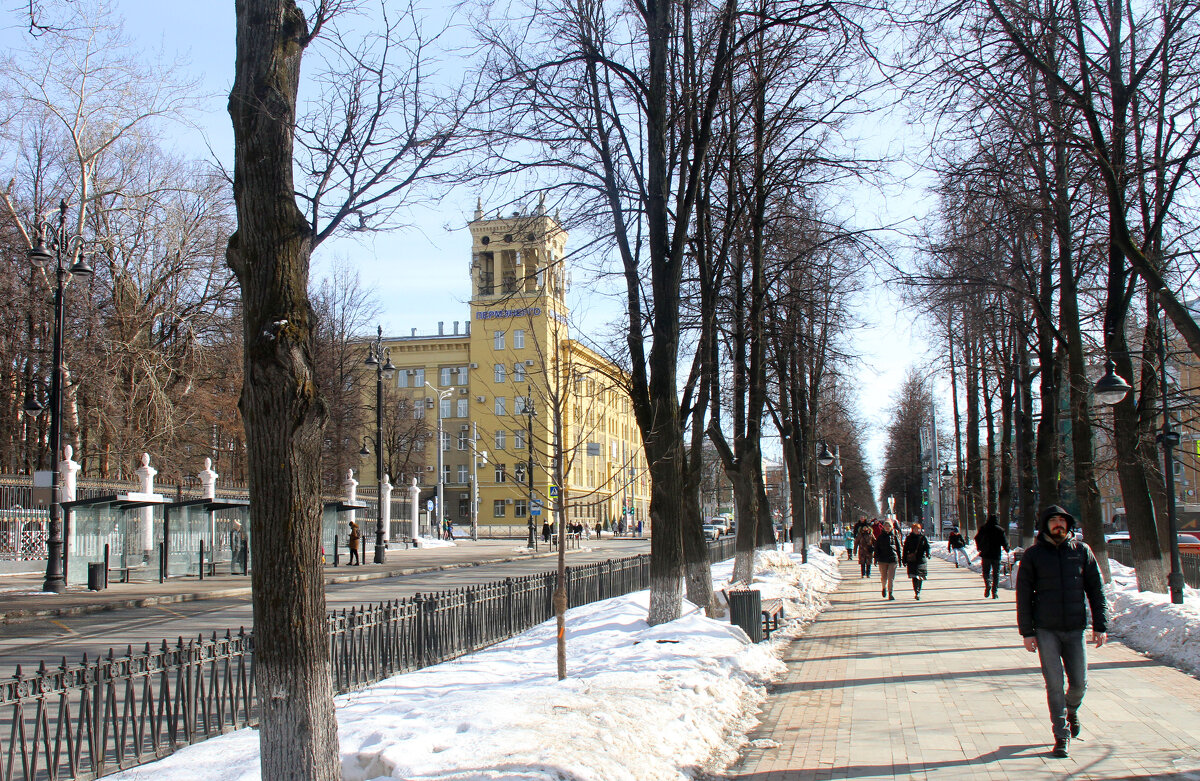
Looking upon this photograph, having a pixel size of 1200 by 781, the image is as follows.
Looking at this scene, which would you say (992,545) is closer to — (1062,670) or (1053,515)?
(1053,515)

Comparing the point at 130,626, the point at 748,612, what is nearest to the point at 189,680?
the point at 748,612

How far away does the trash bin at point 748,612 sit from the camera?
12844 mm

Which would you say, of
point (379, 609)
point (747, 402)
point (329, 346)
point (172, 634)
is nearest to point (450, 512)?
point (329, 346)

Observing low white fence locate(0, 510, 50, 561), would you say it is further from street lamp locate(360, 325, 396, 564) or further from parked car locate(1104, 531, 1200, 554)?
parked car locate(1104, 531, 1200, 554)

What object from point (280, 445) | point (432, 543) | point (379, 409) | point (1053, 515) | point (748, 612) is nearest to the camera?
point (280, 445)

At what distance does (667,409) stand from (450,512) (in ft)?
258

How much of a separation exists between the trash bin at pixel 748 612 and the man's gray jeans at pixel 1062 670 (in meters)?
5.57

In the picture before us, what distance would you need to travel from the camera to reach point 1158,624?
508 inches

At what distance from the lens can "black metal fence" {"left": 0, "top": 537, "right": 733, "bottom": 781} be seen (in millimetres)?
6398

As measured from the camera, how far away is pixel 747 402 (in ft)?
79.1

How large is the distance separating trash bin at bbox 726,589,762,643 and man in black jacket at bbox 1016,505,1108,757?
546 cm

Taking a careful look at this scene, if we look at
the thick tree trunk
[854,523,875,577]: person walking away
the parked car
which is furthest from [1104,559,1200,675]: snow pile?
the parked car

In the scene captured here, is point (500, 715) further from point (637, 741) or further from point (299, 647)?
point (299, 647)

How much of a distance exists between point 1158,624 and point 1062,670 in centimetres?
687
